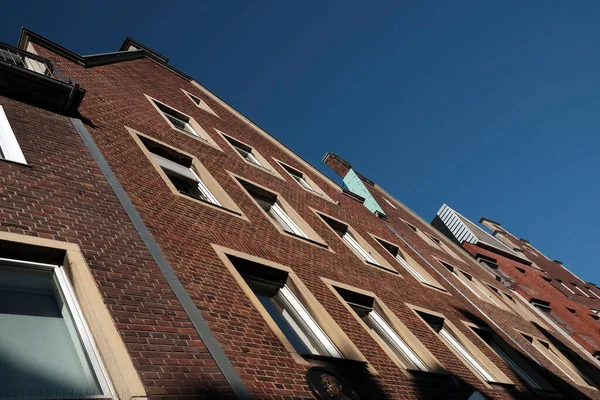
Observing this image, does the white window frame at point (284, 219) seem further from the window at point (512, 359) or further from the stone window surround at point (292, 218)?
the window at point (512, 359)

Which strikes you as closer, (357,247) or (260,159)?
(357,247)

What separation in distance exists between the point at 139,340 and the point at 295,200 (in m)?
8.44

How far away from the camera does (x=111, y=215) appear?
622cm

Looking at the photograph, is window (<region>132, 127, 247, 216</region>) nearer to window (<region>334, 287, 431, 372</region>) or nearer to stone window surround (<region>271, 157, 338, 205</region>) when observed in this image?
window (<region>334, 287, 431, 372</region>)

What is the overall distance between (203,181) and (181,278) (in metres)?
4.34

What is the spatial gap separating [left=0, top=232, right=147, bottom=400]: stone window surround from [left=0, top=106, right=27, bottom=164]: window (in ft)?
5.86

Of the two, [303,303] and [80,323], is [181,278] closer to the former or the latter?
[80,323]

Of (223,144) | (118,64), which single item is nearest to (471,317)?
(223,144)

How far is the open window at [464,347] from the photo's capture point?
1069 centimetres

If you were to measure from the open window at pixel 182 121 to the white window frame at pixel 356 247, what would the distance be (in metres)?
4.43

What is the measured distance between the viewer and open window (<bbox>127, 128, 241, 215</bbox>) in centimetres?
930

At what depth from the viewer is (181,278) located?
5902 millimetres

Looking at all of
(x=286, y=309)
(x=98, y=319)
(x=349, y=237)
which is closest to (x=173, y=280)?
(x=98, y=319)

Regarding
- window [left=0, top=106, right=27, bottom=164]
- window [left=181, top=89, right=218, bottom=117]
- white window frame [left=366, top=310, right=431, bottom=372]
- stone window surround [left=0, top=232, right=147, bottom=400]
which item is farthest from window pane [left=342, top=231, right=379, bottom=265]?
stone window surround [left=0, top=232, right=147, bottom=400]
